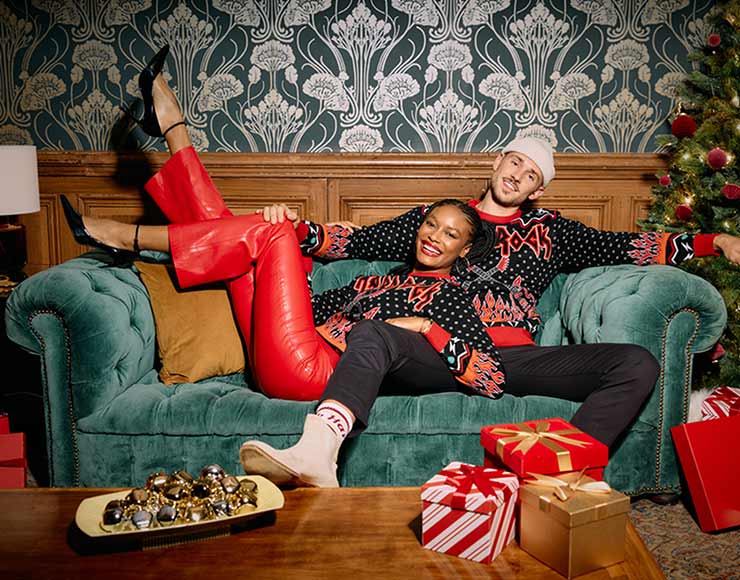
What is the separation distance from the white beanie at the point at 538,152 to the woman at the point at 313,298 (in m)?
0.39

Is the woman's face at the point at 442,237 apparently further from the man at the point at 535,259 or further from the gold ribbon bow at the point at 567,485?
the gold ribbon bow at the point at 567,485

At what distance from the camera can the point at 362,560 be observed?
1.28m

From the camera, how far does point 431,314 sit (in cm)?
226

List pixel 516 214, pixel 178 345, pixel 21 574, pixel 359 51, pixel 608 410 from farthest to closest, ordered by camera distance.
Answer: pixel 359 51, pixel 516 214, pixel 178 345, pixel 608 410, pixel 21 574

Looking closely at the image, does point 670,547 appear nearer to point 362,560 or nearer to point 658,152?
point 362,560

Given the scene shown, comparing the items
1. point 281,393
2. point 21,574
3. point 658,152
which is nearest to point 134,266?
point 281,393

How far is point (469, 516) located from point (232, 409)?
1.00 metres

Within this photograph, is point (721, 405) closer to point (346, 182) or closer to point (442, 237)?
point (442, 237)

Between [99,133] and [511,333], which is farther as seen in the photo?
[99,133]

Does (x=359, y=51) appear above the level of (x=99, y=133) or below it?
above

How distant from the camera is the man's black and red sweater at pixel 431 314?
215cm

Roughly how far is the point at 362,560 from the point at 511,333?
1.28 meters

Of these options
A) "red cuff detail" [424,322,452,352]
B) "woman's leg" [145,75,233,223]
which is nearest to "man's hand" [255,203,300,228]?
"woman's leg" [145,75,233,223]

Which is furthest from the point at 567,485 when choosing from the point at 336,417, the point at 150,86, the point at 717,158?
the point at 150,86
